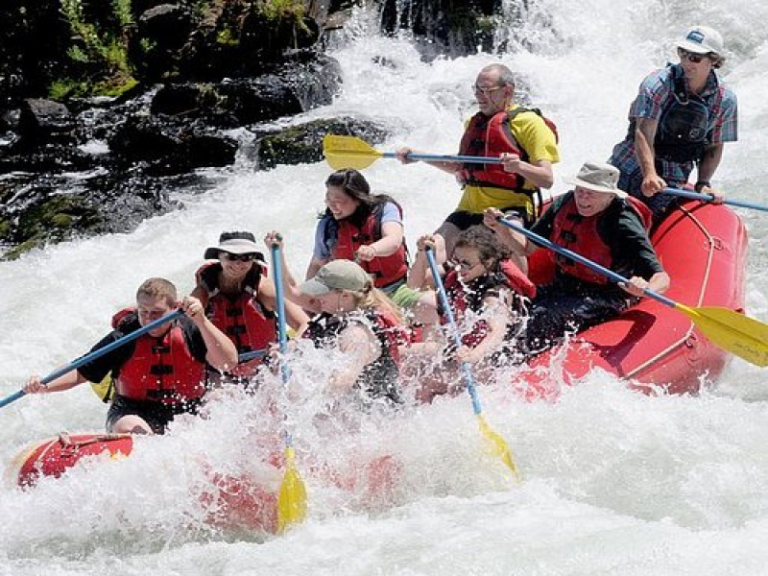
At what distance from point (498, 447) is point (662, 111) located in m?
2.20

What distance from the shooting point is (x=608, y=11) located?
1252 cm

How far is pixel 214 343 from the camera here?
4.56 m

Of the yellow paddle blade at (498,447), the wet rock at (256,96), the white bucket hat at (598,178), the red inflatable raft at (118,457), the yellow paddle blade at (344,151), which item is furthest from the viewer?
the wet rock at (256,96)

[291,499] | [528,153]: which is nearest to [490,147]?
[528,153]

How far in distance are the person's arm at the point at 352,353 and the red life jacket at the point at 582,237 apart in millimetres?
1369

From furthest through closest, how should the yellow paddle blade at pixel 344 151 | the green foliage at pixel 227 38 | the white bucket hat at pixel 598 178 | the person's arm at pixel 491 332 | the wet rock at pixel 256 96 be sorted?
the green foliage at pixel 227 38, the wet rock at pixel 256 96, the yellow paddle blade at pixel 344 151, the white bucket hat at pixel 598 178, the person's arm at pixel 491 332

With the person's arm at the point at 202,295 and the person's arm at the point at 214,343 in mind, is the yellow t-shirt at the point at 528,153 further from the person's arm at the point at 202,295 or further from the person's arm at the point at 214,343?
the person's arm at the point at 214,343

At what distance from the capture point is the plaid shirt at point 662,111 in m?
5.58

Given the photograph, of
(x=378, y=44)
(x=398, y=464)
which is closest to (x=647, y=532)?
(x=398, y=464)

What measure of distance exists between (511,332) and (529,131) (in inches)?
44.3

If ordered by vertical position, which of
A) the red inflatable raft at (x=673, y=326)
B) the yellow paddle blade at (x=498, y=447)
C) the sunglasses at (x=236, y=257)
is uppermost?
the sunglasses at (x=236, y=257)

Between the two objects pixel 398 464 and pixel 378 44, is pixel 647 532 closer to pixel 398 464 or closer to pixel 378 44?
pixel 398 464

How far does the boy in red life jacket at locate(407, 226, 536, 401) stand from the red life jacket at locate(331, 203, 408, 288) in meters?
0.39

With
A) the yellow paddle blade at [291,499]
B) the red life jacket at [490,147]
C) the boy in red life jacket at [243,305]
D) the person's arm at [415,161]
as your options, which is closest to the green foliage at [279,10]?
the person's arm at [415,161]
